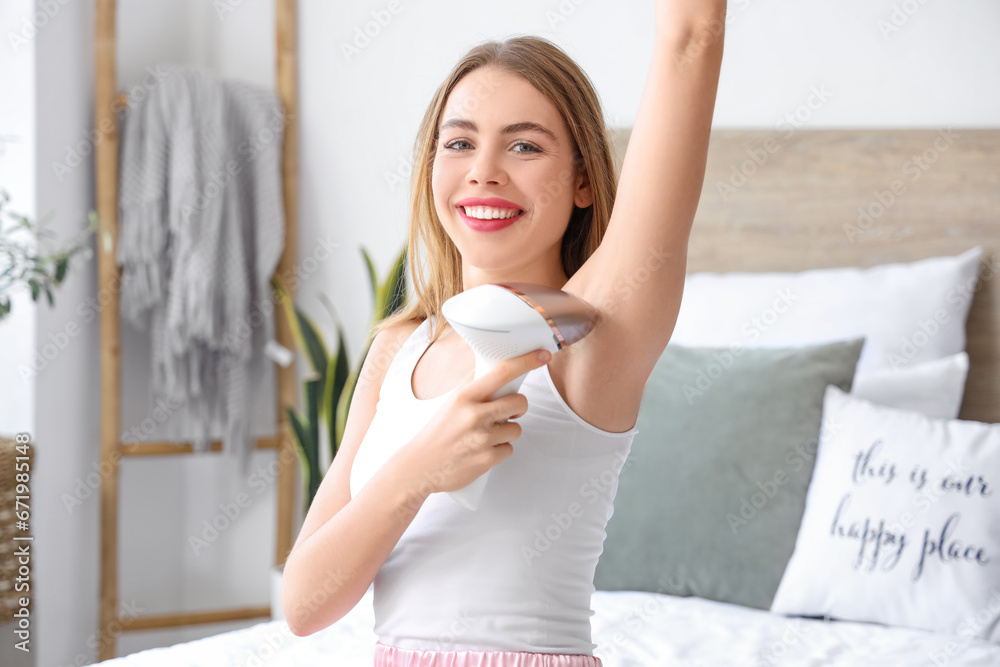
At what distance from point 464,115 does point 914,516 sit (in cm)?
118

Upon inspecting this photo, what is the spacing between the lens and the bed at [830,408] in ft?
4.74

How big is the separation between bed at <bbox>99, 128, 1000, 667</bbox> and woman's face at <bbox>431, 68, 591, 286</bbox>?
0.79m

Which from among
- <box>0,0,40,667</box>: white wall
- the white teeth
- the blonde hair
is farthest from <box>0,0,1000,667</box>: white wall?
the white teeth

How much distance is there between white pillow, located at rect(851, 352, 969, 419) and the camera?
1.82 metres

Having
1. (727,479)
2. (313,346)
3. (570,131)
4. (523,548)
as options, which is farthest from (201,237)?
(523,548)

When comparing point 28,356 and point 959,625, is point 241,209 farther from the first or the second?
point 959,625

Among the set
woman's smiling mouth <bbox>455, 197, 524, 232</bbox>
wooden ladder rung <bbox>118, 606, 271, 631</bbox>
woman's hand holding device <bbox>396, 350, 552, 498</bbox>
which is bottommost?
wooden ladder rung <bbox>118, 606, 271, 631</bbox>

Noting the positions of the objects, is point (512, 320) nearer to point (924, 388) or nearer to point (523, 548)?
point (523, 548)

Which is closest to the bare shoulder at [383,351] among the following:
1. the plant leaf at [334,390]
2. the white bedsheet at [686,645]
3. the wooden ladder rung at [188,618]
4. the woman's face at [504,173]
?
the woman's face at [504,173]

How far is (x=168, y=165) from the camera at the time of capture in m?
2.64

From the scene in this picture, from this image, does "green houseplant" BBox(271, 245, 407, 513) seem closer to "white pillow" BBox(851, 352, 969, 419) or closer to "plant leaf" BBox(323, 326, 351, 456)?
"plant leaf" BBox(323, 326, 351, 456)

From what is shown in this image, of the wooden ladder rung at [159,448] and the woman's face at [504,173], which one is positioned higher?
the woman's face at [504,173]

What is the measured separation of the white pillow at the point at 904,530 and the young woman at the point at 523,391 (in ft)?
3.13

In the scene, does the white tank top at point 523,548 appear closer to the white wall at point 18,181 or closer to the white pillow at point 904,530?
the white pillow at point 904,530
